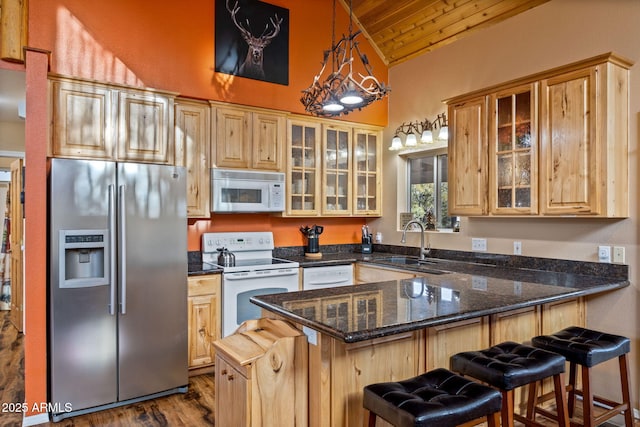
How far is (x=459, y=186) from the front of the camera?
3516 mm

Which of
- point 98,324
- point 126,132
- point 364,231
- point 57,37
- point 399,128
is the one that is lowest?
point 98,324

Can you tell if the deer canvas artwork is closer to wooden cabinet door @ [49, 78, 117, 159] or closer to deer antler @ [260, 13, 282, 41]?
deer antler @ [260, 13, 282, 41]

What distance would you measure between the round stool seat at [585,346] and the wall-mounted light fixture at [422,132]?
79.7 inches

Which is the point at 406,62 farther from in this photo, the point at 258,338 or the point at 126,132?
the point at 258,338

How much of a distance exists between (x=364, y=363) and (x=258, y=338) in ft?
1.68

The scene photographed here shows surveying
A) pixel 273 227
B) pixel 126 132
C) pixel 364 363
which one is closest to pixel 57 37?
pixel 126 132

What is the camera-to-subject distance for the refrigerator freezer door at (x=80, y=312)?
9.16 ft

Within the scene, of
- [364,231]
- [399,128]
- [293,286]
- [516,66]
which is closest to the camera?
[516,66]

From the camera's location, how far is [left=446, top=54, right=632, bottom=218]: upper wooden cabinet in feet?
8.77

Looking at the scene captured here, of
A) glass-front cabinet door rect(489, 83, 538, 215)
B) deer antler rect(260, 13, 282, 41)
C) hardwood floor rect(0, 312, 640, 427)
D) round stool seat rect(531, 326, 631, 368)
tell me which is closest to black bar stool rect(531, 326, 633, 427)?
round stool seat rect(531, 326, 631, 368)

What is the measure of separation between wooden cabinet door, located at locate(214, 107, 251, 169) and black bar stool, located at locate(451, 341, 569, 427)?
2.63 meters

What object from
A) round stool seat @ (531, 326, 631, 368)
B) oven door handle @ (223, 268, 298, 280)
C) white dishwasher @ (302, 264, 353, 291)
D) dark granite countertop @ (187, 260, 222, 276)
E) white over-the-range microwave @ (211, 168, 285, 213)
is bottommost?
round stool seat @ (531, 326, 631, 368)

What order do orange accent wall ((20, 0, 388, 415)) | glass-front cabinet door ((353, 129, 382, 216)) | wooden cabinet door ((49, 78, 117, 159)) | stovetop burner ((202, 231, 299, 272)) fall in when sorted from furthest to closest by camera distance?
glass-front cabinet door ((353, 129, 382, 216)), stovetop burner ((202, 231, 299, 272)), wooden cabinet door ((49, 78, 117, 159)), orange accent wall ((20, 0, 388, 415))

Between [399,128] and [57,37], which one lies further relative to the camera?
[399,128]
